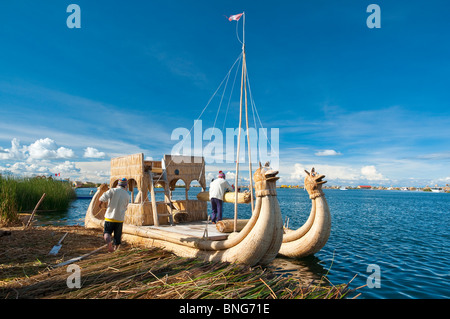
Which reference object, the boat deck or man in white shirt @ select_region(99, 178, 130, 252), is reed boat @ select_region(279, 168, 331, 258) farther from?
man in white shirt @ select_region(99, 178, 130, 252)

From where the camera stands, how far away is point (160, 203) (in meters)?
12.1

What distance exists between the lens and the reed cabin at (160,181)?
11211 mm

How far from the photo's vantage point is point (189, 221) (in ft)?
40.8

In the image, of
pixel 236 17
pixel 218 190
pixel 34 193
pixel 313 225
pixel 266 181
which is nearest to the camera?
pixel 266 181

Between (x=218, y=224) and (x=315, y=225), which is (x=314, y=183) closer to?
(x=315, y=225)

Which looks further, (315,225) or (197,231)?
(197,231)

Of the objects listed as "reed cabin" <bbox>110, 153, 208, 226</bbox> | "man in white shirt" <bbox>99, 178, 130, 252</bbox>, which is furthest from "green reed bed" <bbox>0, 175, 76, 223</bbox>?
"man in white shirt" <bbox>99, 178, 130, 252</bbox>

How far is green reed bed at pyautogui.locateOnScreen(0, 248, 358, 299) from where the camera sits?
4793 millimetres

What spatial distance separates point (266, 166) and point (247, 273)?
8.69 feet

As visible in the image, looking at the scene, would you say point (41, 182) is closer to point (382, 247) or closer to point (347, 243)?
point (347, 243)

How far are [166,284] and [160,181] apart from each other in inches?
307

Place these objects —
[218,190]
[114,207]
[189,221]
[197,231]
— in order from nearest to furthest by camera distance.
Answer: [114,207] < [197,231] < [218,190] < [189,221]

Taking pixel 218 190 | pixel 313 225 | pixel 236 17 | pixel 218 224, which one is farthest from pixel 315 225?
pixel 236 17

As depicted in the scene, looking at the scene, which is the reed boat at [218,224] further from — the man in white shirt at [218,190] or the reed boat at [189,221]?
the man in white shirt at [218,190]
